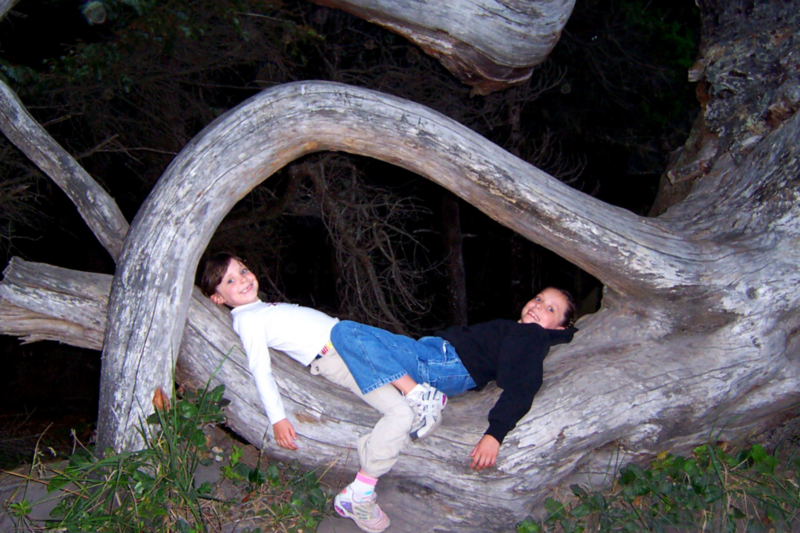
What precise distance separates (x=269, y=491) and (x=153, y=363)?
910mm

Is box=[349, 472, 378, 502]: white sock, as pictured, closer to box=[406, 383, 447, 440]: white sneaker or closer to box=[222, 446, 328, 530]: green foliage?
box=[222, 446, 328, 530]: green foliage

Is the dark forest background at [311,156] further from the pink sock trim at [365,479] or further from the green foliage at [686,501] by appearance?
the pink sock trim at [365,479]

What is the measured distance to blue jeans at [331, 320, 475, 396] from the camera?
3076mm

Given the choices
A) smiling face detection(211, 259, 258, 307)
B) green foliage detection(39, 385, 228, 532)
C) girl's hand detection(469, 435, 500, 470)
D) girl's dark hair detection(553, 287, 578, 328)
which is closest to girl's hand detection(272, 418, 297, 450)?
green foliage detection(39, 385, 228, 532)

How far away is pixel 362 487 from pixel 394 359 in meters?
0.68

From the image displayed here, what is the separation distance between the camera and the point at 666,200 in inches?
189

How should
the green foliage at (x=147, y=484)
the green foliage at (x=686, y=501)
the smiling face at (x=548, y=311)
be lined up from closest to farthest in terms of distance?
1. the green foliage at (x=147, y=484)
2. the green foliage at (x=686, y=501)
3. the smiling face at (x=548, y=311)

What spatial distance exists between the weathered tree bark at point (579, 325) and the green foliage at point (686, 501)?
0.49 ft

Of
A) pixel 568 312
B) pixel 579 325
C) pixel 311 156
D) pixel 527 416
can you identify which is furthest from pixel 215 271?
pixel 311 156

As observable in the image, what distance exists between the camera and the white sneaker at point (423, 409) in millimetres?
3137

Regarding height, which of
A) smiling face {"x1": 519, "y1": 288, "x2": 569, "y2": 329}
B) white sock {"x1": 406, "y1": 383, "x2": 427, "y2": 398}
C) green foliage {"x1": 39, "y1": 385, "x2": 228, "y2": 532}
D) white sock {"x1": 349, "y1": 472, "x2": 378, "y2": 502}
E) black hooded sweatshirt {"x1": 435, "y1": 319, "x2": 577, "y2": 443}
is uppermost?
smiling face {"x1": 519, "y1": 288, "x2": 569, "y2": 329}

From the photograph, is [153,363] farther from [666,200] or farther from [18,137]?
[666,200]

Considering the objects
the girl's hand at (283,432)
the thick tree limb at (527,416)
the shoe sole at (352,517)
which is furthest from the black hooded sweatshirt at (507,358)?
the girl's hand at (283,432)

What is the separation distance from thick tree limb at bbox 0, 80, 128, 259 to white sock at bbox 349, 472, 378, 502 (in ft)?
5.81
